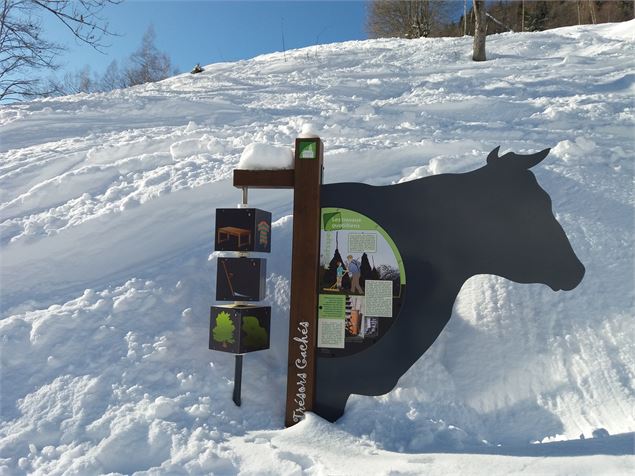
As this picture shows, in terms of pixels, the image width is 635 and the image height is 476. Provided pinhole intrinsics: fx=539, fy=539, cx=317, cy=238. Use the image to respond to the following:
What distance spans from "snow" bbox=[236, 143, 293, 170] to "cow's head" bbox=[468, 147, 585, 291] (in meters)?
1.52

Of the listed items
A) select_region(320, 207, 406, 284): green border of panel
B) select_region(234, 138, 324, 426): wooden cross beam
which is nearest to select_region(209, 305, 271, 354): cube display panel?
select_region(234, 138, 324, 426): wooden cross beam

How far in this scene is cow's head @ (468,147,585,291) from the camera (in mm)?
4250

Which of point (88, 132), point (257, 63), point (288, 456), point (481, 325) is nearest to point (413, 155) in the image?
point (481, 325)

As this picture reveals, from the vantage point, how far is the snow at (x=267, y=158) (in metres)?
4.38

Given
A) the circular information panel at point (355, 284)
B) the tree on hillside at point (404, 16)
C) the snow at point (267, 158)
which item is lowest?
the circular information panel at point (355, 284)

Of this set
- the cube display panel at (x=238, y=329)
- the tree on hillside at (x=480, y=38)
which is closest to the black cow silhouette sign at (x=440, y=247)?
the cube display panel at (x=238, y=329)

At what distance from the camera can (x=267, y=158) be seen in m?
4.40

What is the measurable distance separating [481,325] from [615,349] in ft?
3.41

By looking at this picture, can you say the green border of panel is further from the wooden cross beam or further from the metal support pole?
the metal support pole

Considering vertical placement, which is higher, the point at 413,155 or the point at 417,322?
the point at 413,155

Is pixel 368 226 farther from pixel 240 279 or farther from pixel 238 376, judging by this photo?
pixel 238 376

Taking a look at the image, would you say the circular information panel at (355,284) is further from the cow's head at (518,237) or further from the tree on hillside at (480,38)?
the tree on hillside at (480,38)

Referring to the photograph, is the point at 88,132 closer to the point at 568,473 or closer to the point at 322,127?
the point at 322,127

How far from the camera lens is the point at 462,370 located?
4316mm
